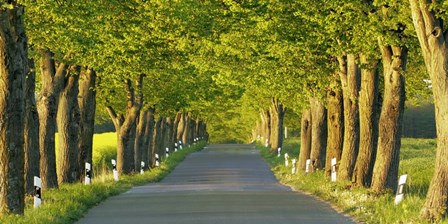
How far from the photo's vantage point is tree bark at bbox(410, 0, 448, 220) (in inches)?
723

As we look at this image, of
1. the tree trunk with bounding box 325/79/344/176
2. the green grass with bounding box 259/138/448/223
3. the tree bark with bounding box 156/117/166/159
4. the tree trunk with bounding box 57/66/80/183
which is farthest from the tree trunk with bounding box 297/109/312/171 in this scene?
the tree bark with bounding box 156/117/166/159

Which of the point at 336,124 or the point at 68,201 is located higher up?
the point at 336,124

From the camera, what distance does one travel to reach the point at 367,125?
29.1m

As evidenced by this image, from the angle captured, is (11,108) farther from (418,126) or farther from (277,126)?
(418,126)

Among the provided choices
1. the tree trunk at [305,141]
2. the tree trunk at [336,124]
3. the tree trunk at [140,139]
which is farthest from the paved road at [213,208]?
the tree trunk at [140,139]

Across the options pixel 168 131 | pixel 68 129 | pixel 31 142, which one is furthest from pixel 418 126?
pixel 31 142

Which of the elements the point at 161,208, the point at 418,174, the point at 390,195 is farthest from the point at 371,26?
the point at 418,174

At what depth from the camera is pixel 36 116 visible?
28047 millimetres

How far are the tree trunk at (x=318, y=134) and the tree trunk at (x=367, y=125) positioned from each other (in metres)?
12.6

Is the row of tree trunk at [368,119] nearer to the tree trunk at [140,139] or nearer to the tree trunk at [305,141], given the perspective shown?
the tree trunk at [305,141]

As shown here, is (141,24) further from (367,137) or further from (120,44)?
(367,137)

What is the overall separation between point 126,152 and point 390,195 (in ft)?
78.1

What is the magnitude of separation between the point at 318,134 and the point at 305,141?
5.39m

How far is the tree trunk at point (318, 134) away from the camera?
138ft
